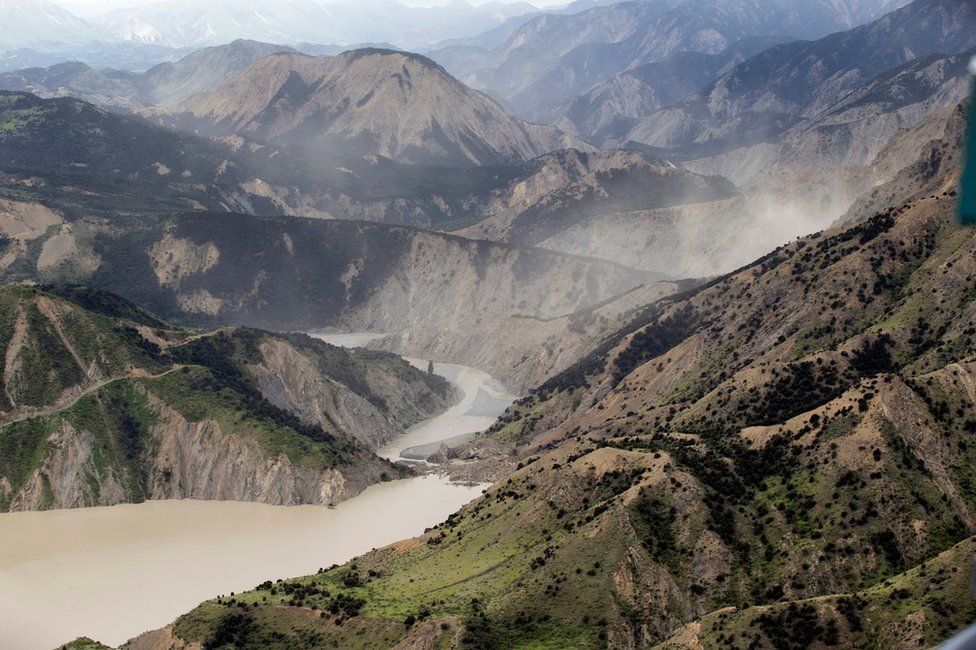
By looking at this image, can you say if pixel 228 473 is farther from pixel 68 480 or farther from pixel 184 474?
pixel 68 480

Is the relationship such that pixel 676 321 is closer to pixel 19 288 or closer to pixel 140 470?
pixel 140 470

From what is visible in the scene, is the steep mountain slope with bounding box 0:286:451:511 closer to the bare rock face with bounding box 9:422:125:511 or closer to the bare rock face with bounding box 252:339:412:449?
the bare rock face with bounding box 9:422:125:511

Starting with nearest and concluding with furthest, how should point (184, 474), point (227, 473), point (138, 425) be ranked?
point (227, 473), point (184, 474), point (138, 425)

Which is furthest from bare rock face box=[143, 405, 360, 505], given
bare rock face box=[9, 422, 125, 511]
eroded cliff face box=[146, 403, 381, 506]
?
bare rock face box=[9, 422, 125, 511]

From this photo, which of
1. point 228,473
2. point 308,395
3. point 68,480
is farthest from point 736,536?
point 308,395

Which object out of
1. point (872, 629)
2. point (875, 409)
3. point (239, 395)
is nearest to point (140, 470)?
point (239, 395)
